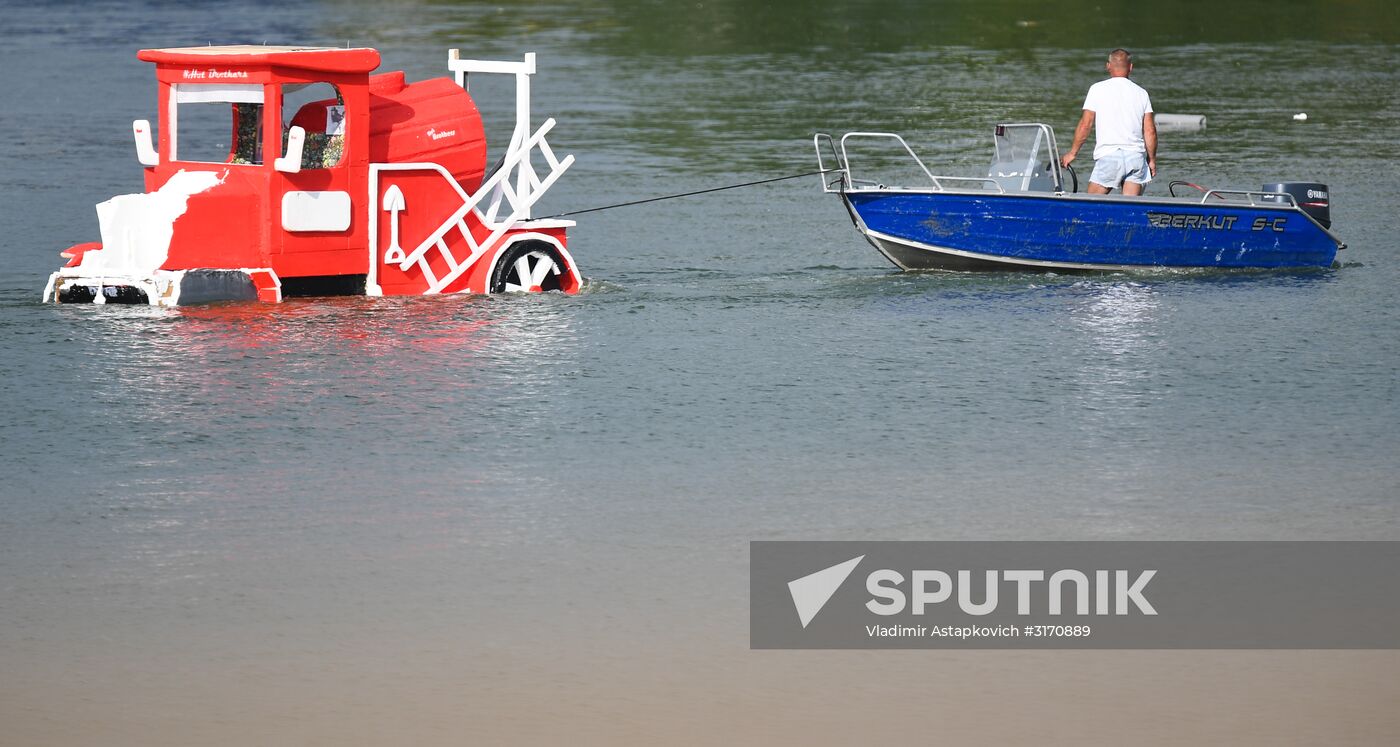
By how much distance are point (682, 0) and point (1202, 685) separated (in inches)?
2469

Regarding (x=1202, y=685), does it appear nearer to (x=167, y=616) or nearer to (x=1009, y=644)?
(x=1009, y=644)

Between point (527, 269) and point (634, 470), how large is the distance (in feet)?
16.9

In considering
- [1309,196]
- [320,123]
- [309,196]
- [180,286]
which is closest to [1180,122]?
[1309,196]

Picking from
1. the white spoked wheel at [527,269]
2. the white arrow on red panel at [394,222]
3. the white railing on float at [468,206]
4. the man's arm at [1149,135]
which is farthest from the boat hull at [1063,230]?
the white arrow on red panel at [394,222]

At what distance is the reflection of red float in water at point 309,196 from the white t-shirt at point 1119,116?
15.1 feet

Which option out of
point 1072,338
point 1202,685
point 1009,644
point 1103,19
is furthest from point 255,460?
point 1103,19

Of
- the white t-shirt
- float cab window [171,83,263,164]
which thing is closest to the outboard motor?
the white t-shirt

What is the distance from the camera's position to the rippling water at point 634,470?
239 inches

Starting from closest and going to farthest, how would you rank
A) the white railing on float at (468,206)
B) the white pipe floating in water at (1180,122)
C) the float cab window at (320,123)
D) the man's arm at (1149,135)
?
the float cab window at (320,123), the white railing on float at (468,206), the man's arm at (1149,135), the white pipe floating in water at (1180,122)

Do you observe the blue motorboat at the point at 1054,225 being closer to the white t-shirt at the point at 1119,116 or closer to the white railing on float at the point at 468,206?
the white t-shirt at the point at 1119,116

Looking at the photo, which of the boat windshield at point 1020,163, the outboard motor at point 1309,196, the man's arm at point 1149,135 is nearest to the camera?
the man's arm at point 1149,135

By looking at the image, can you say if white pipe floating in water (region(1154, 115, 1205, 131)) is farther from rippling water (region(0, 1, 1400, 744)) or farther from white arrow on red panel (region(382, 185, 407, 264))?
white arrow on red panel (region(382, 185, 407, 264))

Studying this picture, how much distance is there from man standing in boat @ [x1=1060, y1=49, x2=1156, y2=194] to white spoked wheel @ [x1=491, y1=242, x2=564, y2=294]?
4.21 meters

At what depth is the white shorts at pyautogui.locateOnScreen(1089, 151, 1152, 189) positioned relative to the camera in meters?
14.9
